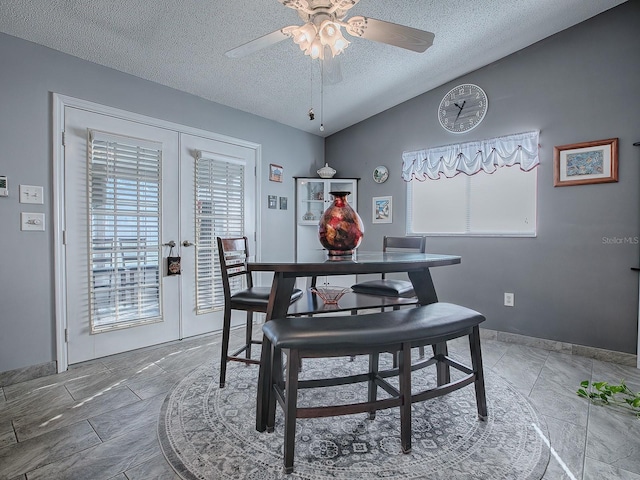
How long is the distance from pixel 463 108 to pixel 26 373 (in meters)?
4.39

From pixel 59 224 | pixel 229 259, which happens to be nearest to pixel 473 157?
pixel 229 259

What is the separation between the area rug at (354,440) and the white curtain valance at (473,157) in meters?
2.09

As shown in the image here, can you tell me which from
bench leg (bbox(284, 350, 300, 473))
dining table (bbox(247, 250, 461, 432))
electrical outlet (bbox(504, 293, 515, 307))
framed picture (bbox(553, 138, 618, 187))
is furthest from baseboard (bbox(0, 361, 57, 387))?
framed picture (bbox(553, 138, 618, 187))

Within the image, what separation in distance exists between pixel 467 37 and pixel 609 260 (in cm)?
221

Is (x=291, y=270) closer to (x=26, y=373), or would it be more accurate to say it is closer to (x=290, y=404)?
(x=290, y=404)

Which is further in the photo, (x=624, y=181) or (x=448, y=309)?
(x=624, y=181)

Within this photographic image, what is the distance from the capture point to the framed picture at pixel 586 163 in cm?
268

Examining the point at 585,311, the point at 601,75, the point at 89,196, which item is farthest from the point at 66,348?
the point at 601,75

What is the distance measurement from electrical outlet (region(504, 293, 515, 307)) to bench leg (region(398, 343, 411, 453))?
223 cm

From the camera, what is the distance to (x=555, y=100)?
116 inches

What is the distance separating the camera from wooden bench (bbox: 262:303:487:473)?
4.44ft

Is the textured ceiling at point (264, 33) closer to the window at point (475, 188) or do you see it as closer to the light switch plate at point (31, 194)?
the window at point (475, 188)

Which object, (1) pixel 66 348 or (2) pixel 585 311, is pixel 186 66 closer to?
(1) pixel 66 348

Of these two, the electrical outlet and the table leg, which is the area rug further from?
the electrical outlet
